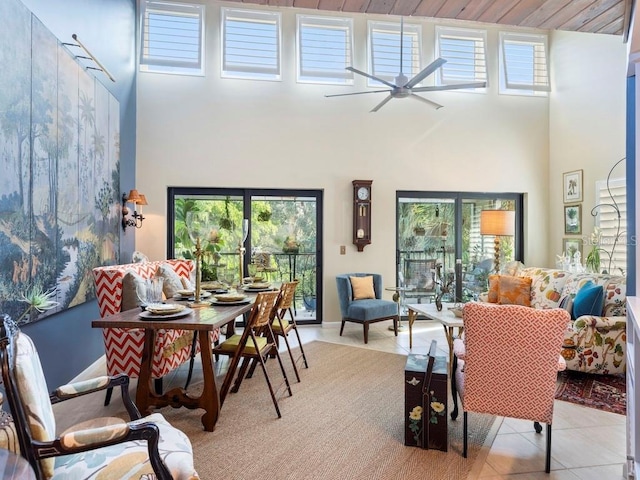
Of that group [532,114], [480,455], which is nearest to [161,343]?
[480,455]

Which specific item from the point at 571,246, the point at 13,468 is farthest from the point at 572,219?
the point at 13,468

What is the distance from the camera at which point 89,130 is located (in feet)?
11.7

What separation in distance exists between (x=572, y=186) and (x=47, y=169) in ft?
21.0

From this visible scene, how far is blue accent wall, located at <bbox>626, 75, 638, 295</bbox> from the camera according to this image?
1.93 meters

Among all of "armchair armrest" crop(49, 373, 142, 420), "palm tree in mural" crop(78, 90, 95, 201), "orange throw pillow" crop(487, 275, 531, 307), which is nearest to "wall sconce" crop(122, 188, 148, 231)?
"palm tree in mural" crop(78, 90, 95, 201)

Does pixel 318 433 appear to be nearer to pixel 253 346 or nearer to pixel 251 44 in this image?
pixel 253 346

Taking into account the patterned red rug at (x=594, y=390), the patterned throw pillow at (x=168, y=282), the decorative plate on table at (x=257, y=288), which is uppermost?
the patterned throw pillow at (x=168, y=282)

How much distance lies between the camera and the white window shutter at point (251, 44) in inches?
213

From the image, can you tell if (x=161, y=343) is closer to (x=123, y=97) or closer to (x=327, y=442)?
(x=327, y=442)

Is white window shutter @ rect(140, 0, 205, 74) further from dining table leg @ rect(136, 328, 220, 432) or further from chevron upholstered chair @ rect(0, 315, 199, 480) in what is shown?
chevron upholstered chair @ rect(0, 315, 199, 480)

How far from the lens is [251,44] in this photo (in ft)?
17.9

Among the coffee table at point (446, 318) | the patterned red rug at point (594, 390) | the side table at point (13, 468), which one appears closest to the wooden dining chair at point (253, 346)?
the coffee table at point (446, 318)

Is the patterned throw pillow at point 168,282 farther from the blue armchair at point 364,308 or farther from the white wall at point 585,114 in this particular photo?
the white wall at point 585,114

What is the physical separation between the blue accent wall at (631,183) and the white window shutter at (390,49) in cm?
416
